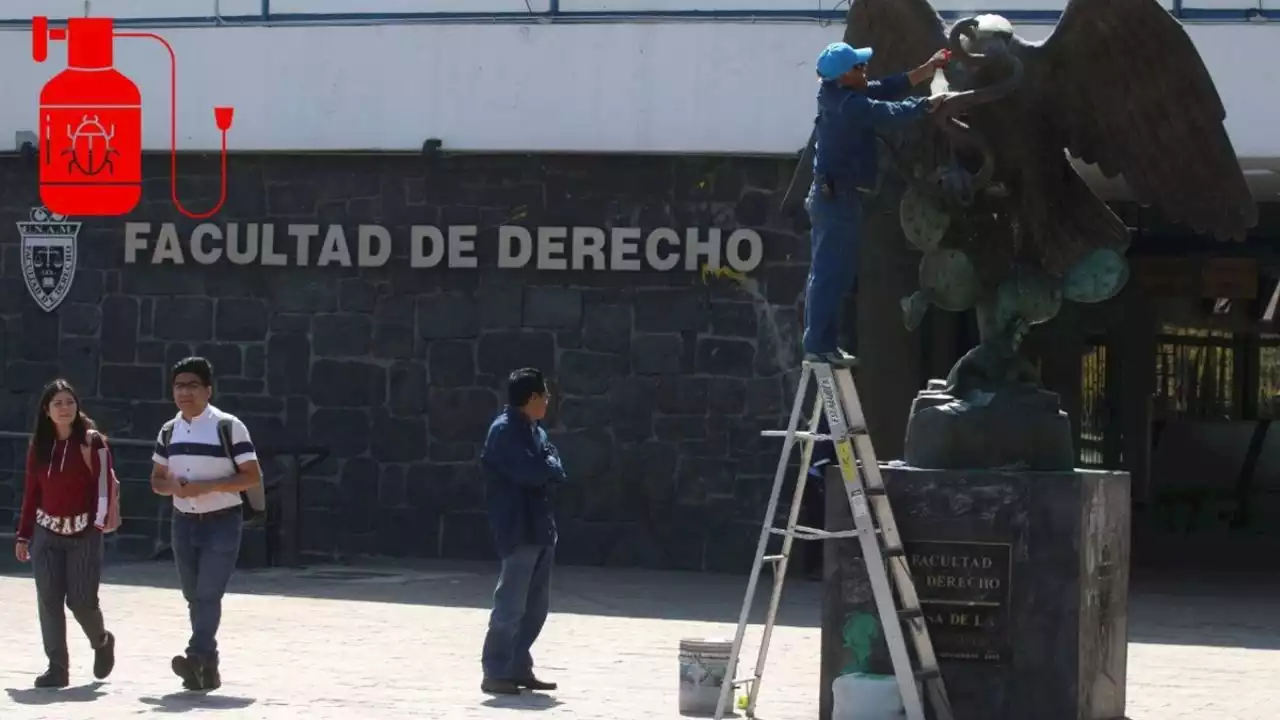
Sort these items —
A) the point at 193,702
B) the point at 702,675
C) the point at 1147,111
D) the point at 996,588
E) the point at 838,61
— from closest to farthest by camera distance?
1. the point at 838,61
2. the point at 996,588
3. the point at 1147,111
4. the point at 702,675
5. the point at 193,702

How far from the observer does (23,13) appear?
712 inches

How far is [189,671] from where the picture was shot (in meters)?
10.4

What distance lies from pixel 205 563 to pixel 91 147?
8.37 m

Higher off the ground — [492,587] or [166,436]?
[166,436]

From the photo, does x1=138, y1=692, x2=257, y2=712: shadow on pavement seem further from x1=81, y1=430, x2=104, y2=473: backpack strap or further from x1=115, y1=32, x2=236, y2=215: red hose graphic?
x1=115, y1=32, x2=236, y2=215: red hose graphic

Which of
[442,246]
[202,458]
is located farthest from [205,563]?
[442,246]

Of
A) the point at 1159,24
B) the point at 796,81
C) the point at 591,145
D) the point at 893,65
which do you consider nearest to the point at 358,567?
the point at 591,145

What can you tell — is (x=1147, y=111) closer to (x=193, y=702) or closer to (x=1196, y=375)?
(x=193, y=702)

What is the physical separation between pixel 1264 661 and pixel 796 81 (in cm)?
596

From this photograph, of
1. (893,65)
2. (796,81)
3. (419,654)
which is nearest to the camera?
(893,65)

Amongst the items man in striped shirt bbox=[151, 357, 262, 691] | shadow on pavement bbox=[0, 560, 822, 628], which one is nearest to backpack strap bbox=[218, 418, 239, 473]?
man in striped shirt bbox=[151, 357, 262, 691]

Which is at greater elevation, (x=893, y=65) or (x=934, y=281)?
(x=893, y=65)

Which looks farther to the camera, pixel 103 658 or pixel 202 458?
pixel 103 658

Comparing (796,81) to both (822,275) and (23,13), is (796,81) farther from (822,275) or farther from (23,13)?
(822,275)
